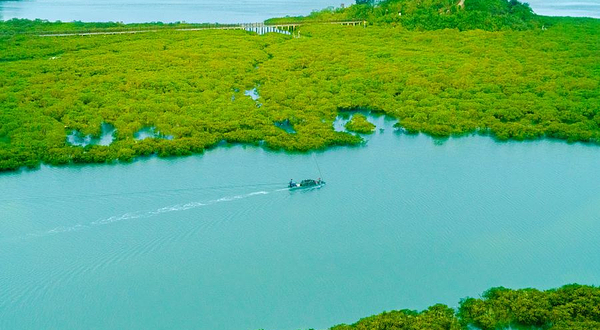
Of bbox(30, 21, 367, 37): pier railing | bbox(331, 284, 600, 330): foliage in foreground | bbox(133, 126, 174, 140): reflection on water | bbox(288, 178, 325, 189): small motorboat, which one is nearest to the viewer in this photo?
bbox(331, 284, 600, 330): foliage in foreground

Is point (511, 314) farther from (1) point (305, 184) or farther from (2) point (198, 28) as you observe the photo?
(2) point (198, 28)

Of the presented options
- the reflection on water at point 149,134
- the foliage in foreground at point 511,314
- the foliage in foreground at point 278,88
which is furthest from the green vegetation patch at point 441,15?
the foliage in foreground at point 511,314

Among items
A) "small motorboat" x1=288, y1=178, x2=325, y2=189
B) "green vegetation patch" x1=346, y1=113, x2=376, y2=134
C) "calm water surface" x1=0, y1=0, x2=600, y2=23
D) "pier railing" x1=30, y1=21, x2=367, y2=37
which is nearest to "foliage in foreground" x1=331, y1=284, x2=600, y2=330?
"small motorboat" x1=288, y1=178, x2=325, y2=189

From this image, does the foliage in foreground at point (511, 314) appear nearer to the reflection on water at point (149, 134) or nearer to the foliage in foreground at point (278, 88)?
the foliage in foreground at point (278, 88)

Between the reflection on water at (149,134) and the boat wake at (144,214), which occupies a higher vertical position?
the reflection on water at (149,134)

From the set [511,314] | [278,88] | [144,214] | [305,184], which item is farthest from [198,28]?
[511,314]

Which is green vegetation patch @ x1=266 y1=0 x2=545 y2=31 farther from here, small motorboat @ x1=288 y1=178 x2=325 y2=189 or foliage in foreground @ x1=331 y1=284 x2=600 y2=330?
foliage in foreground @ x1=331 y1=284 x2=600 y2=330
